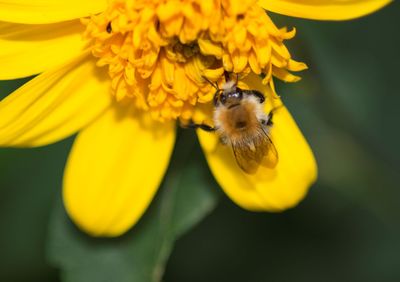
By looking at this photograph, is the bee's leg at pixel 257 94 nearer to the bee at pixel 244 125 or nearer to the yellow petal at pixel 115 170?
the bee at pixel 244 125

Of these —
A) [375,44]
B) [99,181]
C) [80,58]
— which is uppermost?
[80,58]

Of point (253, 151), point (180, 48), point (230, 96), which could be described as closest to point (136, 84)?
point (180, 48)

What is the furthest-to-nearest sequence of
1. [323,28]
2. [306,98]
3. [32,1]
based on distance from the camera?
[323,28] < [306,98] < [32,1]

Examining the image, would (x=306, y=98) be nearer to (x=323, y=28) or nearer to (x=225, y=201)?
(x=323, y=28)

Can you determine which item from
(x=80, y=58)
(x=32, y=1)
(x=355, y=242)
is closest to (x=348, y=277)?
(x=355, y=242)

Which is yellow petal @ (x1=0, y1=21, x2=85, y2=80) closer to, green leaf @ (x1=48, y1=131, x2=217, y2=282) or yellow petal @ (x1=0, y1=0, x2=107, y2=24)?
yellow petal @ (x1=0, y1=0, x2=107, y2=24)

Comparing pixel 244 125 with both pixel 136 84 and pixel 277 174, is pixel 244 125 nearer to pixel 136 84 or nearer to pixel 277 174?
pixel 277 174
